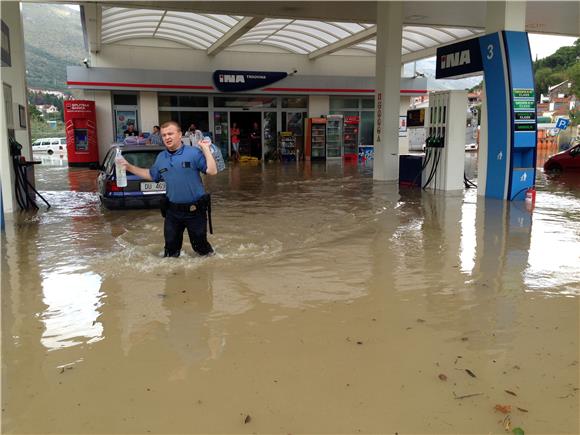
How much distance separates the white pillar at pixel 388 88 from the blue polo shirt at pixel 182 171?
9969 mm

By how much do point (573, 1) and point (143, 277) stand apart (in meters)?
15.4

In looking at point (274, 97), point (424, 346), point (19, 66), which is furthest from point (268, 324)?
point (274, 97)

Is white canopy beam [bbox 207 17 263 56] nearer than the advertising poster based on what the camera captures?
Yes

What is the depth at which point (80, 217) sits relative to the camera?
29.5ft

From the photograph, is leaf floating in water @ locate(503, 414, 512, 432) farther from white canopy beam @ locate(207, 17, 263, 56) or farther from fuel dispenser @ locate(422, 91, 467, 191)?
white canopy beam @ locate(207, 17, 263, 56)

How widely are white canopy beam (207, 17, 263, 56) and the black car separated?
843 centimetres

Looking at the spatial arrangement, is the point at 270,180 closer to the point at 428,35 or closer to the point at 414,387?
the point at 428,35

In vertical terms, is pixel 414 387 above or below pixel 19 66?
below

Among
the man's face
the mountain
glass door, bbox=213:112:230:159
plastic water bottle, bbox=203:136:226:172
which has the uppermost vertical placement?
the mountain

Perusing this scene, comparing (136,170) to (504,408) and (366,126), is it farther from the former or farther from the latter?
(366,126)

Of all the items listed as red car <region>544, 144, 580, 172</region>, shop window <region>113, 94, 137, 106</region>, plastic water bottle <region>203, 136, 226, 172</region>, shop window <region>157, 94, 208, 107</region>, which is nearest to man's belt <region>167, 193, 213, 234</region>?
plastic water bottle <region>203, 136, 226, 172</region>

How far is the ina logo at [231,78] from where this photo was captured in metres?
22.0

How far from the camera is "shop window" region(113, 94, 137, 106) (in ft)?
71.2

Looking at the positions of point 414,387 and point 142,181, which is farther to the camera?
point 142,181
